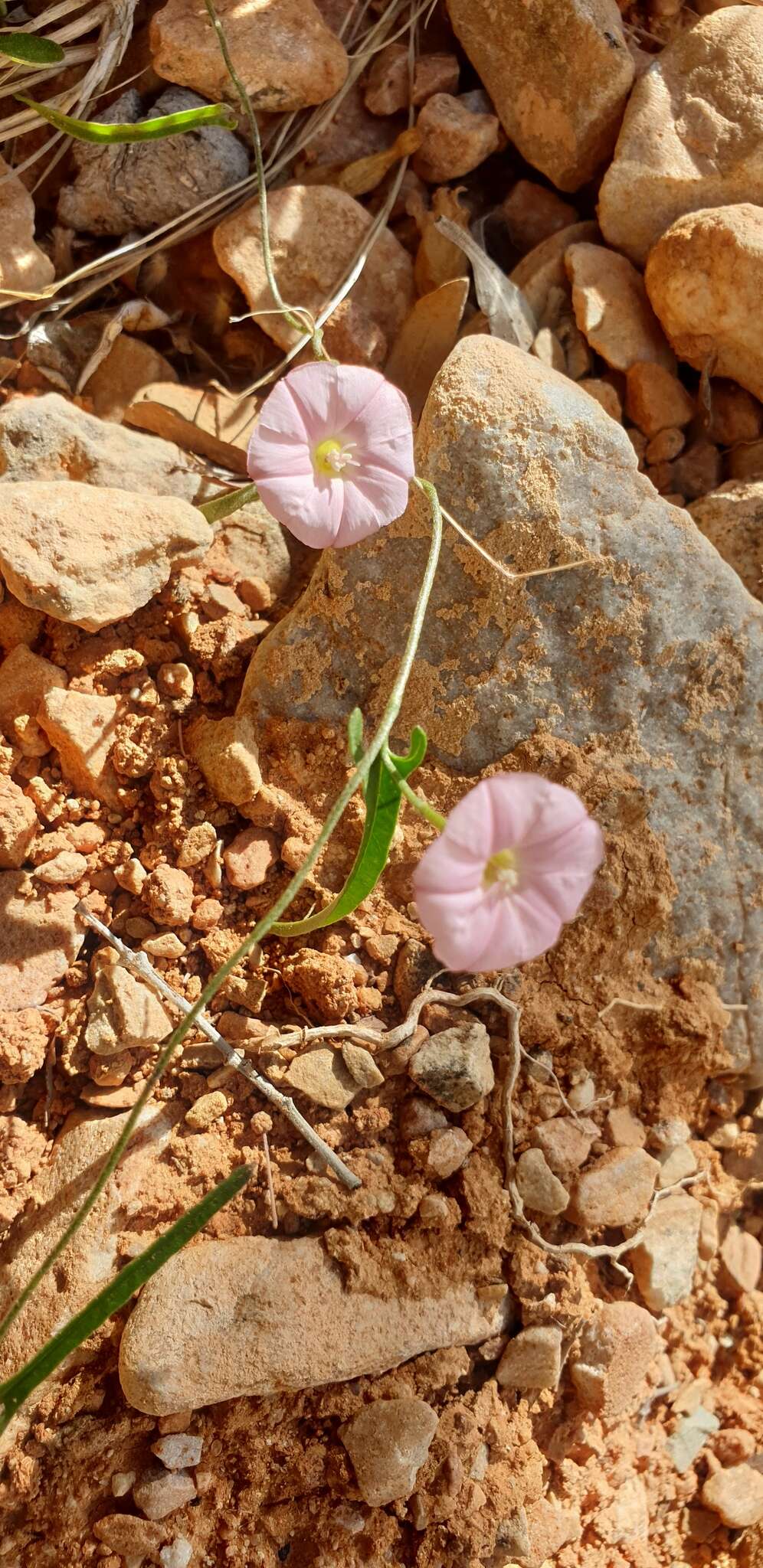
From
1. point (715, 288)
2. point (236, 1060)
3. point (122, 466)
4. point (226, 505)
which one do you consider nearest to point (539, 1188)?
point (236, 1060)

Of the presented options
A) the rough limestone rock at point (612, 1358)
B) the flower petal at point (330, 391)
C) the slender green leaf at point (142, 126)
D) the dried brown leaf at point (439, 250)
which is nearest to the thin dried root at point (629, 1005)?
the rough limestone rock at point (612, 1358)

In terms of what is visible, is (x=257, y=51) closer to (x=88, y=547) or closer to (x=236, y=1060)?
(x=88, y=547)

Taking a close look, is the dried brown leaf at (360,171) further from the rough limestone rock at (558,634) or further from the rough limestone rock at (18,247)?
the rough limestone rock at (558,634)

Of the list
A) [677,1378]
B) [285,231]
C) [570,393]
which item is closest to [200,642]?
[570,393]

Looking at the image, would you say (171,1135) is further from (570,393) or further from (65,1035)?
(570,393)

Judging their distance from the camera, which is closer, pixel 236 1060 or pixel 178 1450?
pixel 178 1450

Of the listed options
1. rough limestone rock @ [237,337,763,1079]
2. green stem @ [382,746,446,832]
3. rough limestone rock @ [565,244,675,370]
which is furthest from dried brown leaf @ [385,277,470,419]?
green stem @ [382,746,446,832]
